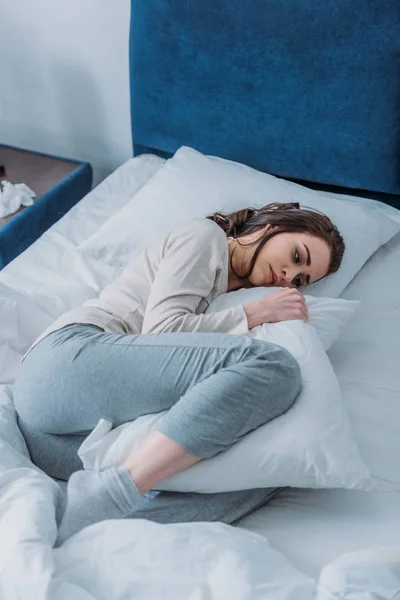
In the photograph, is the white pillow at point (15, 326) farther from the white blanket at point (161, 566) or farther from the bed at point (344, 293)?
the white blanket at point (161, 566)

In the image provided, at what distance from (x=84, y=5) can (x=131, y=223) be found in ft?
2.86

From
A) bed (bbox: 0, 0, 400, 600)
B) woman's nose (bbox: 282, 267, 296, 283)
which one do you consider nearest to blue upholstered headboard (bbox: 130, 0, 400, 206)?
bed (bbox: 0, 0, 400, 600)

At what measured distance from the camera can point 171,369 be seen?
110 centimetres

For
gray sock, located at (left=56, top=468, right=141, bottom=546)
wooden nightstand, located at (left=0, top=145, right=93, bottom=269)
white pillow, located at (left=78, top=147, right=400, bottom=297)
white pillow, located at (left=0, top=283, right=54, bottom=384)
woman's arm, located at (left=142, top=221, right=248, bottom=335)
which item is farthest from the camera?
wooden nightstand, located at (left=0, top=145, right=93, bottom=269)

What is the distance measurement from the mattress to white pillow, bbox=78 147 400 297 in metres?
0.06

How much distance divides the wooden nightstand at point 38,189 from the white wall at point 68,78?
0.18 m

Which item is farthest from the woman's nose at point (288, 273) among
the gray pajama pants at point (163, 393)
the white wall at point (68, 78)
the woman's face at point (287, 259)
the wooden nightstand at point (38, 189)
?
the white wall at point (68, 78)

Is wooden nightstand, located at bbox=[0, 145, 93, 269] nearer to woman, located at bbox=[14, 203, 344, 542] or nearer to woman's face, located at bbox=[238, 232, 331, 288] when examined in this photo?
woman, located at bbox=[14, 203, 344, 542]

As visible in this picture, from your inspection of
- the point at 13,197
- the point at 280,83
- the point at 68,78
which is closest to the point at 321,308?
the point at 280,83

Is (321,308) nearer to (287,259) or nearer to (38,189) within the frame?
(287,259)

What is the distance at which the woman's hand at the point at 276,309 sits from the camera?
48.9 inches

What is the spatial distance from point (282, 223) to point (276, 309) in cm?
27

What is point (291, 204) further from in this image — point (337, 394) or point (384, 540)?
point (384, 540)

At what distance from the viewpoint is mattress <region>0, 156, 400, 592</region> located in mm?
1005
